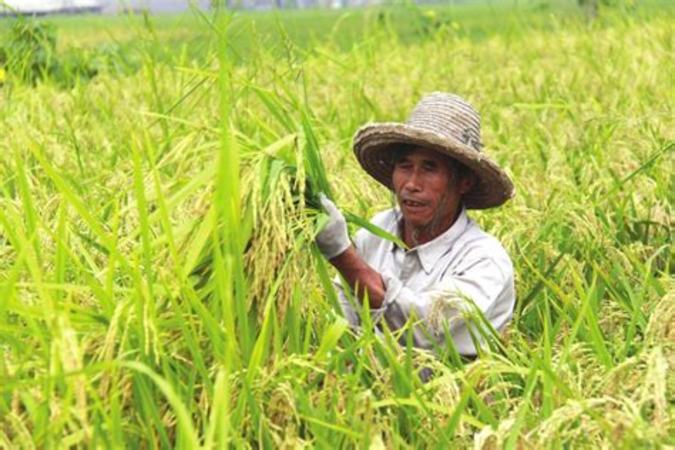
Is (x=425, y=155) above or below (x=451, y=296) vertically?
above

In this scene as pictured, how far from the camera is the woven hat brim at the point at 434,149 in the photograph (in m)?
2.84

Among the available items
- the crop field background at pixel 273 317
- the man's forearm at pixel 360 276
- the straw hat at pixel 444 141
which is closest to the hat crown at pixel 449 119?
the straw hat at pixel 444 141

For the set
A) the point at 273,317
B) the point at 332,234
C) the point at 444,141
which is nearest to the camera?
the point at 273,317

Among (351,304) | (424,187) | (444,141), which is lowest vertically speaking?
(351,304)

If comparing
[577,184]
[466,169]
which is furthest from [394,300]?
[577,184]

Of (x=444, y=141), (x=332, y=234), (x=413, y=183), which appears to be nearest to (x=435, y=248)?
(x=413, y=183)

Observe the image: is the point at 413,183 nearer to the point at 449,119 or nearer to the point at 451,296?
the point at 449,119

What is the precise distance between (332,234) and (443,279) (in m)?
0.41

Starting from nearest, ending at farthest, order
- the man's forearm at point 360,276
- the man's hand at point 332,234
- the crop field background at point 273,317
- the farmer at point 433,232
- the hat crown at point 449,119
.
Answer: the crop field background at point 273,317 < the man's hand at point 332,234 < the man's forearm at point 360,276 < the farmer at point 433,232 < the hat crown at point 449,119

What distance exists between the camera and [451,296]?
9.04 feet

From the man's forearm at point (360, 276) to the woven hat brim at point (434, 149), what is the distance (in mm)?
307

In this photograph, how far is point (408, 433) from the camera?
2305 millimetres

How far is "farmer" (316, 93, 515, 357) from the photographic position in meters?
2.75

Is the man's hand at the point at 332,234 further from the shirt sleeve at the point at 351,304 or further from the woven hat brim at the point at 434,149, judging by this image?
the woven hat brim at the point at 434,149
